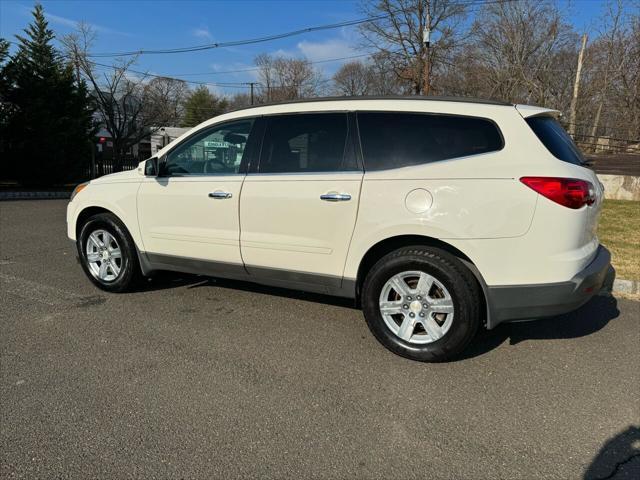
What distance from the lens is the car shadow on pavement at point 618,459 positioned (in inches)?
90.6

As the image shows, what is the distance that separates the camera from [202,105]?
69188mm

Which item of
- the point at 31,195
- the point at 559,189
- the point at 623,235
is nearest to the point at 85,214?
the point at 559,189

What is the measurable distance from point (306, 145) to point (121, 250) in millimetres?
2314

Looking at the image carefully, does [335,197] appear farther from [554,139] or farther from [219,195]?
[554,139]

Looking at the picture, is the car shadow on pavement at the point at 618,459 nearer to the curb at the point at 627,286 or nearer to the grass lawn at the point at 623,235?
the curb at the point at 627,286

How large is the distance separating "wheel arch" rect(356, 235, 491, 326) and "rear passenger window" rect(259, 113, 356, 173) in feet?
2.13

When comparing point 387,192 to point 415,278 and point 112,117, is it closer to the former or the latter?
point 415,278

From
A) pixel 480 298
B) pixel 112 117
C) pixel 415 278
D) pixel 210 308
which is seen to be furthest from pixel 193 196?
pixel 112 117

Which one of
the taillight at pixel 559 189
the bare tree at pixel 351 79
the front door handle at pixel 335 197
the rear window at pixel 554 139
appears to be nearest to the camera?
the taillight at pixel 559 189

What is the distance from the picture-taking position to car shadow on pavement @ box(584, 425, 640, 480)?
2301mm

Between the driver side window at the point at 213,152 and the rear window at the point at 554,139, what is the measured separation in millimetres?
2339

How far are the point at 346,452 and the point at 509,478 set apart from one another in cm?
81

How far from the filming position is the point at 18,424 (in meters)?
2.61

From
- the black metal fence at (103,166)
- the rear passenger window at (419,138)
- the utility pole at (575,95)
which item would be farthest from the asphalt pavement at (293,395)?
the utility pole at (575,95)
